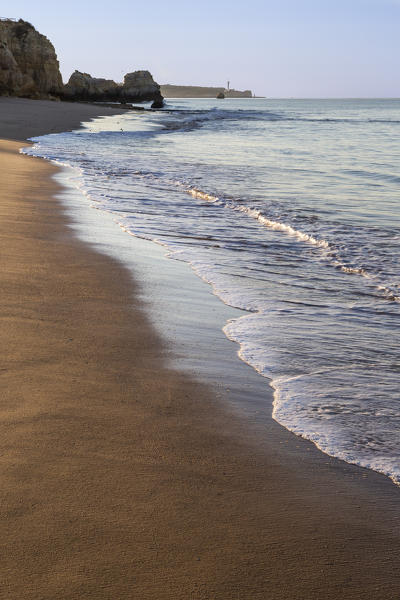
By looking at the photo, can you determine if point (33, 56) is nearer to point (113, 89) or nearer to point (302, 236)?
point (113, 89)

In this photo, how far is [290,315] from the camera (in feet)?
14.7

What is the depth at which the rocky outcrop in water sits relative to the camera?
81094 millimetres

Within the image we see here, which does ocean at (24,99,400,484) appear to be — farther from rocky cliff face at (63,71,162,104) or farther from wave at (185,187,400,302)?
rocky cliff face at (63,71,162,104)

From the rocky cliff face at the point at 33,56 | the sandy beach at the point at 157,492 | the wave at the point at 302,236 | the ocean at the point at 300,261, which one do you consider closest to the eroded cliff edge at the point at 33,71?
the rocky cliff face at the point at 33,56

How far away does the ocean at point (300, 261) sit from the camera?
3.03m

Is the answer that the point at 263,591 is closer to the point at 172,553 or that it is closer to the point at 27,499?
the point at 172,553

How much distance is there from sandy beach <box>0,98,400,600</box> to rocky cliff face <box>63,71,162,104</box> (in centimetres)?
7523

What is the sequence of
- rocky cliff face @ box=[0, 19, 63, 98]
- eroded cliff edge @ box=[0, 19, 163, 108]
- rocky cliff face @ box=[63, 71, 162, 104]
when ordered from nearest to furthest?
1. eroded cliff edge @ box=[0, 19, 163, 108]
2. rocky cliff face @ box=[0, 19, 63, 98]
3. rocky cliff face @ box=[63, 71, 162, 104]

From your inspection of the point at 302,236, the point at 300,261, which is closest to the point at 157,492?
the point at 300,261

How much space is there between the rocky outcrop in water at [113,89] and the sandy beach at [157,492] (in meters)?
75.2

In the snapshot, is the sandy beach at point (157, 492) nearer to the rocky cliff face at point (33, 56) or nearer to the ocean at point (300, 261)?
the ocean at point (300, 261)

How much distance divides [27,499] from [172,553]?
513 mm

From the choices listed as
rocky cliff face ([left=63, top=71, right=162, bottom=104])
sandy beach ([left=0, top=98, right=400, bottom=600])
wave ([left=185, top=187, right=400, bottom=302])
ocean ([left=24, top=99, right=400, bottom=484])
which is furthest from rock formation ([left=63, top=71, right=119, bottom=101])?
sandy beach ([left=0, top=98, right=400, bottom=600])

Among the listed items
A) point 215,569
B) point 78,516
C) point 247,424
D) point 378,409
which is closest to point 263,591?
point 215,569
